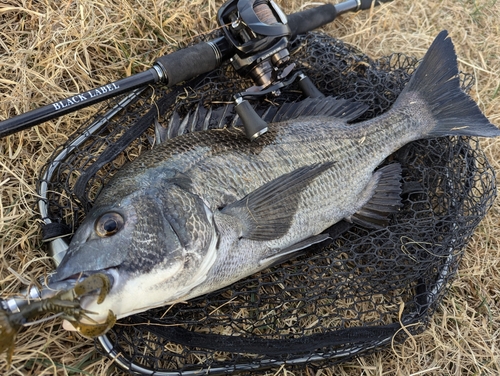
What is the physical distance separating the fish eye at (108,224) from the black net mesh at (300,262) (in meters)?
0.50

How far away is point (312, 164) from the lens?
8.66 feet

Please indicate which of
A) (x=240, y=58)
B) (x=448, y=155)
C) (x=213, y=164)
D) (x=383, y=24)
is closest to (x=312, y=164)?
(x=213, y=164)

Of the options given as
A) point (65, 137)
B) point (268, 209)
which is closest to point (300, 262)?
point (268, 209)

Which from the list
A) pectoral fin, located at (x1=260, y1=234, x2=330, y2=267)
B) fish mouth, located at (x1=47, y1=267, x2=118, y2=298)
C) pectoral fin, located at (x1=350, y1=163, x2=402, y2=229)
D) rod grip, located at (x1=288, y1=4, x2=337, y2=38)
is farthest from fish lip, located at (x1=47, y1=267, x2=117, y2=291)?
rod grip, located at (x1=288, y1=4, x2=337, y2=38)

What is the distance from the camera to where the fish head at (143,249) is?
1844 millimetres

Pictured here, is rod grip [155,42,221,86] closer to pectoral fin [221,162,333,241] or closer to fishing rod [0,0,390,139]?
fishing rod [0,0,390,139]

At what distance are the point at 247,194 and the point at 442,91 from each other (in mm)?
1617

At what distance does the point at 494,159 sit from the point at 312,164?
182 cm

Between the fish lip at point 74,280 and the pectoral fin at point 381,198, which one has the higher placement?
the fish lip at point 74,280

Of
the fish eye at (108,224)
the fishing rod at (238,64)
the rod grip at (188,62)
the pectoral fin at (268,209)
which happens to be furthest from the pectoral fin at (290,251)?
the rod grip at (188,62)

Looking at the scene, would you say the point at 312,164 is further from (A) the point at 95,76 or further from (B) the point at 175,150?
(A) the point at 95,76

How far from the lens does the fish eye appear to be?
77.1 inches

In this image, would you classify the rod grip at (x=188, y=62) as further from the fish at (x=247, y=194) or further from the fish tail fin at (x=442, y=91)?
the fish tail fin at (x=442, y=91)

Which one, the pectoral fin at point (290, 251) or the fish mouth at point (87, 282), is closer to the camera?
the fish mouth at point (87, 282)
